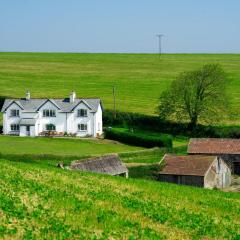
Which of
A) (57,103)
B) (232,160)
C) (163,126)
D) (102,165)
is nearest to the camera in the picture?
(102,165)

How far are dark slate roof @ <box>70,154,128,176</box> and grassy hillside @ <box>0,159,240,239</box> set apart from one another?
588 inches

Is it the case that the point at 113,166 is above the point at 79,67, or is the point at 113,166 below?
below

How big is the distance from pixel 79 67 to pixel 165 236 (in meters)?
145

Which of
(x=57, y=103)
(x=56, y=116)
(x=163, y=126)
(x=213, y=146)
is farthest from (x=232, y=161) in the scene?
(x=57, y=103)

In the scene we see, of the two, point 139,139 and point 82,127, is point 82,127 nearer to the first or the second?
point 82,127

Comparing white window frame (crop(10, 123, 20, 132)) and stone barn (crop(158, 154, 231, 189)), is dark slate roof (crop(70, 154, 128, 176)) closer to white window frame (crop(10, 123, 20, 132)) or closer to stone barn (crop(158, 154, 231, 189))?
stone barn (crop(158, 154, 231, 189))

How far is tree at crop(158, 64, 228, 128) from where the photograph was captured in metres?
93.2

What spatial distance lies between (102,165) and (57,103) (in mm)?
41381

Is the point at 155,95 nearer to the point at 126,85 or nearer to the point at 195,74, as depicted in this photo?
the point at 126,85

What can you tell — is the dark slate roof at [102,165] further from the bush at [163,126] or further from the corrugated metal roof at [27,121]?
the corrugated metal roof at [27,121]

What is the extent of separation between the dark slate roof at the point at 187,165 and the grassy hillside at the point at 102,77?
41.9 meters

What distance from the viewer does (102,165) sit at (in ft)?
182

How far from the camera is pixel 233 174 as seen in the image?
219 feet

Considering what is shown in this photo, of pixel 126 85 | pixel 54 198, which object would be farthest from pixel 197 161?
pixel 126 85
